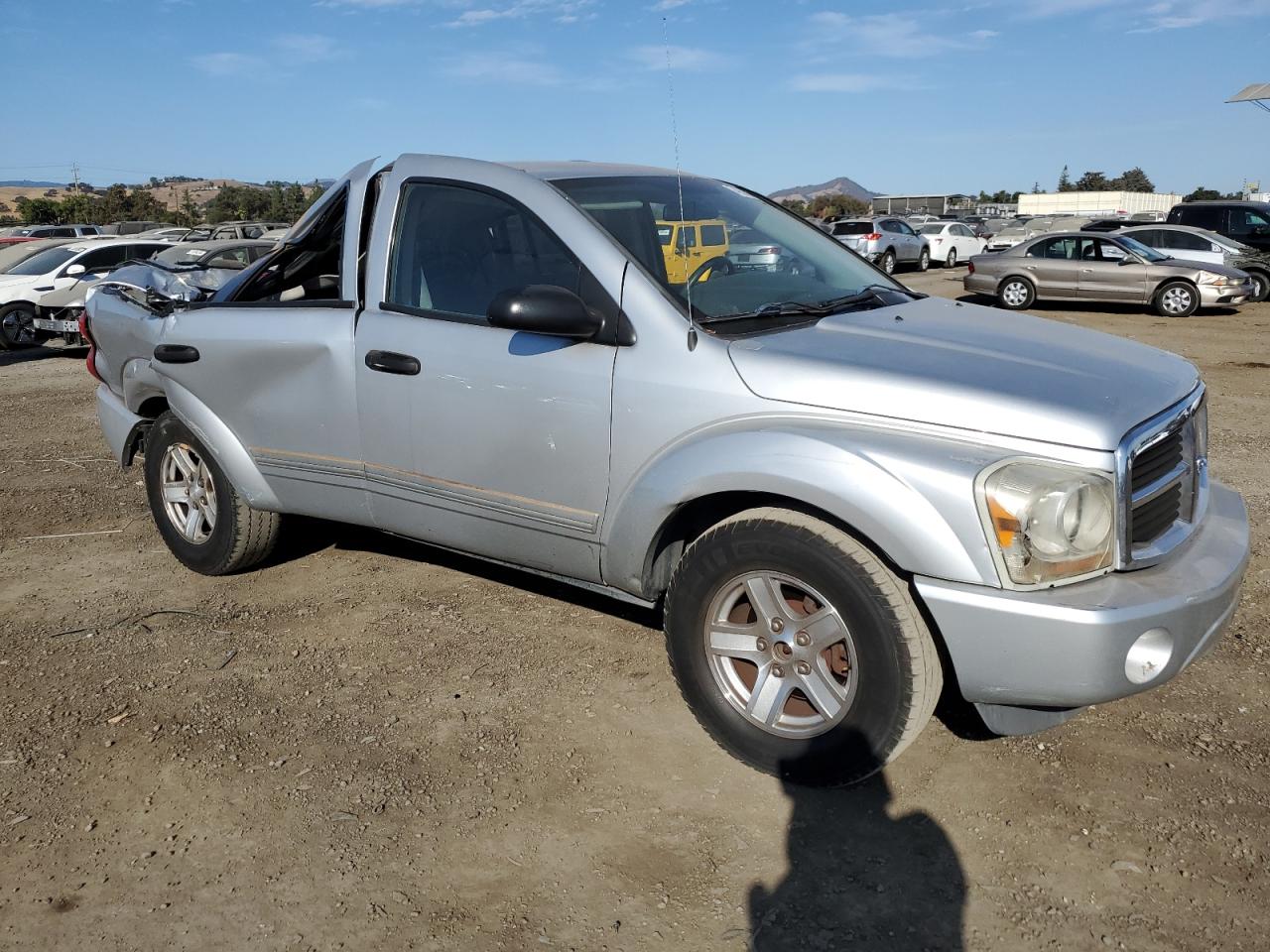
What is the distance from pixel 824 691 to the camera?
126 inches

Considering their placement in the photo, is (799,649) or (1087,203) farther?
(1087,203)

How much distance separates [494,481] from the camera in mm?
3832

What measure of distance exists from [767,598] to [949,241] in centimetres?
3130

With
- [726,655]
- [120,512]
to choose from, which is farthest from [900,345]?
[120,512]

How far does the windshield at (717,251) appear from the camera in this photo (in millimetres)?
3688

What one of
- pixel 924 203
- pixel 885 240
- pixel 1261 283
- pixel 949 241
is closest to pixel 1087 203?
pixel 924 203

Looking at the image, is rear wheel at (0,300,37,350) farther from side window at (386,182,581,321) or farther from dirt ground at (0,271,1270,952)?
side window at (386,182,581,321)

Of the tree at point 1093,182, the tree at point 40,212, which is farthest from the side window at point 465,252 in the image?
the tree at point 1093,182

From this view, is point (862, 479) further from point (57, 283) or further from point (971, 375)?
point (57, 283)

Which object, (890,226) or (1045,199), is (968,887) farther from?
(1045,199)

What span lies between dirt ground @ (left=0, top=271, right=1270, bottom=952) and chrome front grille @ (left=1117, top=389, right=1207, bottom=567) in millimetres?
775

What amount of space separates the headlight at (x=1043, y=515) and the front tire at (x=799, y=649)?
13.2 inches

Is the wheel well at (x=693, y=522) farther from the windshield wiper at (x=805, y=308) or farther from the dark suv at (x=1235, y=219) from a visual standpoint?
the dark suv at (x=1235, y=219)

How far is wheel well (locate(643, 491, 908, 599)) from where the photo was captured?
10.5ft
